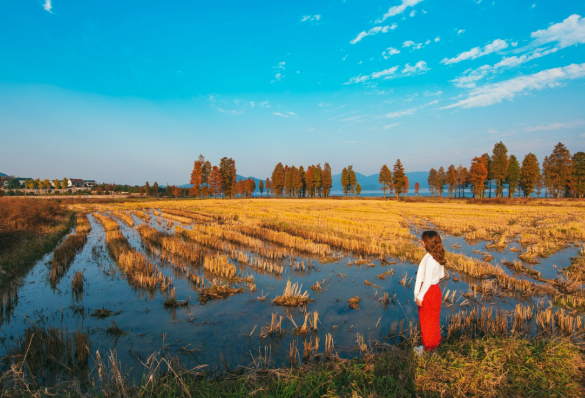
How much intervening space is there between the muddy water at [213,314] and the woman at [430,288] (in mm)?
1454

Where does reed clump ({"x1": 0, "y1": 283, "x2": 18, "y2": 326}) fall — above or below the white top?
below

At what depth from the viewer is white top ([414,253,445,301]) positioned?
4.82 metres

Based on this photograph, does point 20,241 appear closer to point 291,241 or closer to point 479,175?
point 291,241

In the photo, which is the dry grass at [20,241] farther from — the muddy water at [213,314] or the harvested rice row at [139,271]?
the harvested rice row at [139,271]

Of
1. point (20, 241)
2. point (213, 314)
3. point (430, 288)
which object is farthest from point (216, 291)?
point (20, 241)

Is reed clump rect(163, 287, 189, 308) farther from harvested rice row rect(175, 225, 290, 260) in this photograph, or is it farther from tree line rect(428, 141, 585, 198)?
tree line rect(428, 141, 585, 198)

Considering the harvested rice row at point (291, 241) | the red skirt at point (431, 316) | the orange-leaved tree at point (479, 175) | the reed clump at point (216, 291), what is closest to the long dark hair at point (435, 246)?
the red skirt at point (431, 316)

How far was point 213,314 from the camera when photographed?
755 cm

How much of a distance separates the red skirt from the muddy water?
140cm

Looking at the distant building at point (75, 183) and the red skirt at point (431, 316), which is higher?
the distant building at point (75, 183)

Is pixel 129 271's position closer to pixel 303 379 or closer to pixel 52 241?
pixel 303 379

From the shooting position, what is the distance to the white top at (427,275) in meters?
4.82

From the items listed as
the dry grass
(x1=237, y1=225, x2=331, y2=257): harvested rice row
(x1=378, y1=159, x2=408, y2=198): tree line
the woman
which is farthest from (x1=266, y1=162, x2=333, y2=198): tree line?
the woman

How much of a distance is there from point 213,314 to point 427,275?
19.5ft
